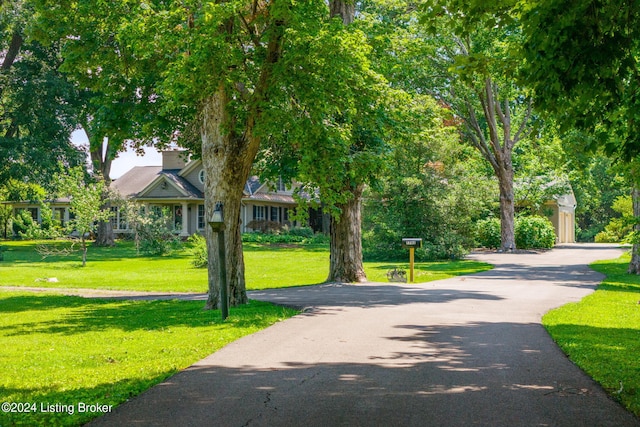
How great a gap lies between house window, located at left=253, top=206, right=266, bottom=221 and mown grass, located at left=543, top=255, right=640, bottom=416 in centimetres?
3442

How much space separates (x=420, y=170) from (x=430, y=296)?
683 inches

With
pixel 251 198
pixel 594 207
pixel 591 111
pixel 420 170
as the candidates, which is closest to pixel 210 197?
pixel 591 111

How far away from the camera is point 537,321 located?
43.3ft

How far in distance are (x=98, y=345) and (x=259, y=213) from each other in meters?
42.8

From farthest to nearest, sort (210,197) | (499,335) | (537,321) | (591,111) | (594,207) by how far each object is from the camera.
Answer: (594,207)
(210,197)
(537,321)
(499,335)
(591,111)

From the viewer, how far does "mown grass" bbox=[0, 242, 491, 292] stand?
23.8m

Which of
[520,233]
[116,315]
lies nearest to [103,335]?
[116,315]

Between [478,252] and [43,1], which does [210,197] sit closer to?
[43,1]

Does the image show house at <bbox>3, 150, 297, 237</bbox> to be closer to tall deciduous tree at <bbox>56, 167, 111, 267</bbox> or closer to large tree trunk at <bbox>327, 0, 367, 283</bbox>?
tall deciduous tree at <bbox>56, 167, 111, 267</bbox>

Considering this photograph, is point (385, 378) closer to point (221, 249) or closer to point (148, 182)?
point (221, 249)

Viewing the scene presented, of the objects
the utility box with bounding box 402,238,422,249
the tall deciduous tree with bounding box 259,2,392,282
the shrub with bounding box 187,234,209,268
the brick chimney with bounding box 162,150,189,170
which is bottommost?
the shrub with bounding box 187,234,209,268

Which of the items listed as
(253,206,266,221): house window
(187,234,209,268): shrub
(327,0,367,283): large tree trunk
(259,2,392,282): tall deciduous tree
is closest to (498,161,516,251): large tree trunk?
(253,206,266,221): house window

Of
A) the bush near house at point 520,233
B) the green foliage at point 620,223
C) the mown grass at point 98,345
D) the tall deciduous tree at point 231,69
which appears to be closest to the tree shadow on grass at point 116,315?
the mown grass at point 98,345

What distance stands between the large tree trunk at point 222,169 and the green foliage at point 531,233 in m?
31.9
